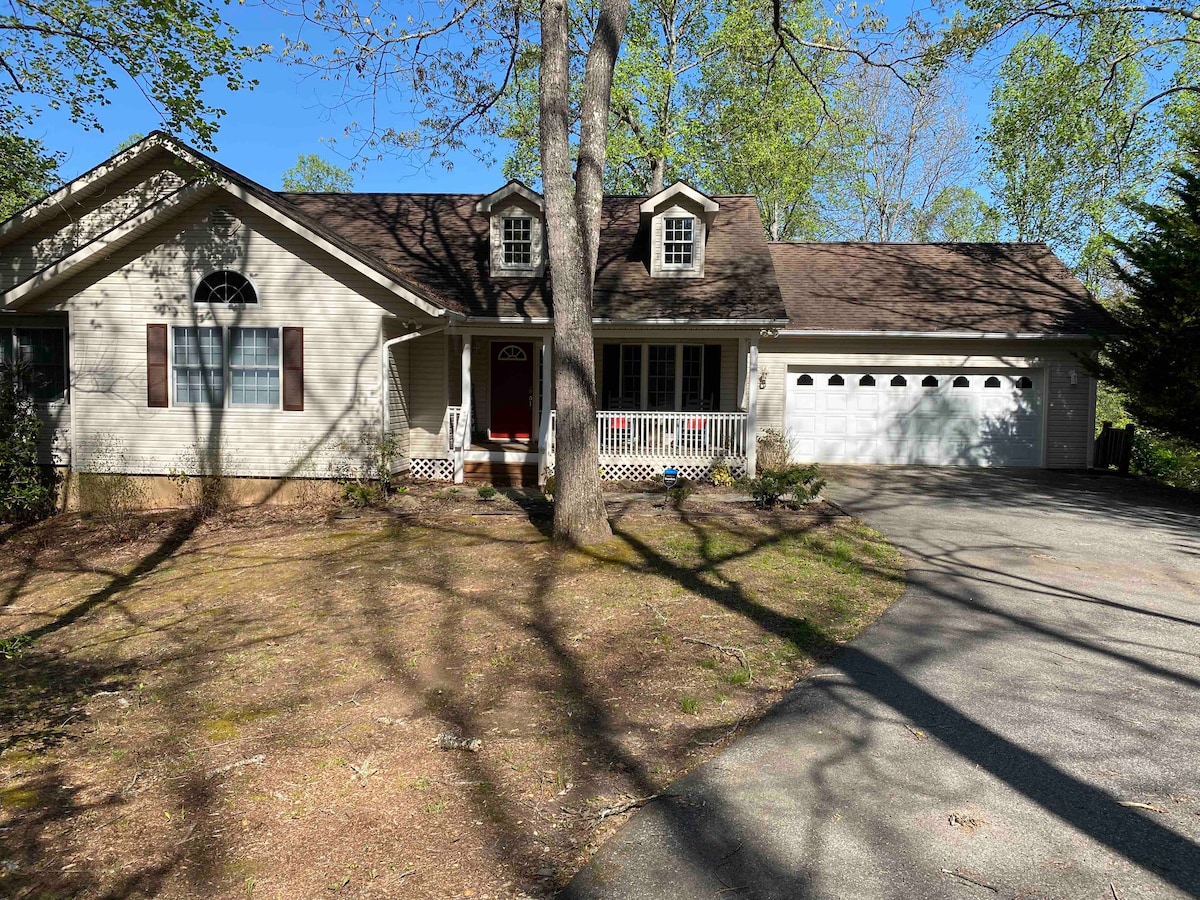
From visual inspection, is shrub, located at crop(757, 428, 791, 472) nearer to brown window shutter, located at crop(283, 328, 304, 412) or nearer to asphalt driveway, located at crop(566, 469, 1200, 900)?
asphalt driveway, located at crop(566, 469, 1200, 900)

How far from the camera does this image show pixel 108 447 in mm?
12867

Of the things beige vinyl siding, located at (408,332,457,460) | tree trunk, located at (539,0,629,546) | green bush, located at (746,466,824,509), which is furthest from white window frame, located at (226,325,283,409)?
green bush, located at (746,466,824,509)

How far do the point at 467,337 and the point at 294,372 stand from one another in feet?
9.96

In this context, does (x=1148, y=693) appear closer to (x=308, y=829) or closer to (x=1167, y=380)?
(x=308, y=829)

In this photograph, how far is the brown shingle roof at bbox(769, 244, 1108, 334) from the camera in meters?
17.0

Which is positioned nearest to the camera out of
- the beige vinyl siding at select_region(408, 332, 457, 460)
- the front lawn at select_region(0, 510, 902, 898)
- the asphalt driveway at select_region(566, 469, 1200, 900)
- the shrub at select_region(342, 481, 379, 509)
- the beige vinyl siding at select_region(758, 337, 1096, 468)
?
the asphalt driveway at select_region(566, 469, 1200, 900)

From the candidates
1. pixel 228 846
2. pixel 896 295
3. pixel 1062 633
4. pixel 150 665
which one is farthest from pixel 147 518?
pixel 896 295

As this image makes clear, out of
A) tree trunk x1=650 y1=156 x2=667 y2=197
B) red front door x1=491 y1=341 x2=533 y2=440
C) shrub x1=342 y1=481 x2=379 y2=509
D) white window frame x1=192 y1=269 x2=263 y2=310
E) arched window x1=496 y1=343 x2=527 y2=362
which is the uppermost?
tree trunk x1=650 y1=156 x2=667 y2=197

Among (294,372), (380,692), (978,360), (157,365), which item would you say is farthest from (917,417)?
(157,365)

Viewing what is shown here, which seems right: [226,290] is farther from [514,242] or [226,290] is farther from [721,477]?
[721,477]

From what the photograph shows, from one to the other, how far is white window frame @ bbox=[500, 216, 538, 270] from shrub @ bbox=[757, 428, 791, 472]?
20.3 ft

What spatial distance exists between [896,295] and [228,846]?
18.0m

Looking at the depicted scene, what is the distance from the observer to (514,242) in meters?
16.0

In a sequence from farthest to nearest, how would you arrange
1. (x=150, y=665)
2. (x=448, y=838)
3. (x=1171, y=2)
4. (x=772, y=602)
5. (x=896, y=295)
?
(x=896, y=295), (x=1171, y=2), (x=772, y=602), (x=150, y=665), (x=448, y=838)
